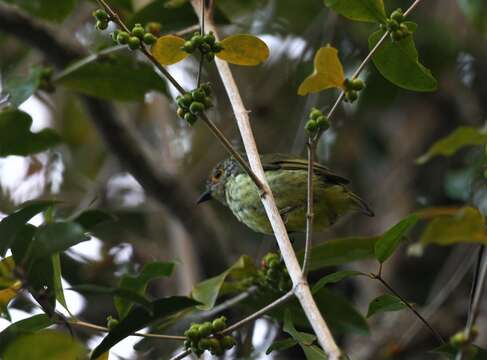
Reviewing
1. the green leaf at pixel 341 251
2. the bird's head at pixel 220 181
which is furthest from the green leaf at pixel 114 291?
the bird's head at pixel 220 181

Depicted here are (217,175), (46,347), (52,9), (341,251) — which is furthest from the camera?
(217,175)

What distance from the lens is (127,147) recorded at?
178 inches

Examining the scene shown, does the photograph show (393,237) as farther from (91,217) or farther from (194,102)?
(91,217)

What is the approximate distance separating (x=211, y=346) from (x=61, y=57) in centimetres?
238

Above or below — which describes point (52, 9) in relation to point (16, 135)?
above

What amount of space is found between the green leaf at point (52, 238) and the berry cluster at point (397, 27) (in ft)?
3.53

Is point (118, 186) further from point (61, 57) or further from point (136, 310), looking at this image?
point (136, 310)

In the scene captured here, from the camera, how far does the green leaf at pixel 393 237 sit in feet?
8.02

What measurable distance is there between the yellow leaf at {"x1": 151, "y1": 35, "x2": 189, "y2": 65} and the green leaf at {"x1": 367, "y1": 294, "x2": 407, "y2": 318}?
0.94 m

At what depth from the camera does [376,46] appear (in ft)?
8.00

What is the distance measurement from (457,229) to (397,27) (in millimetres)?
664

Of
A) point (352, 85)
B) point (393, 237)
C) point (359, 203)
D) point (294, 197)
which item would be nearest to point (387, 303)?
point (393, 237)

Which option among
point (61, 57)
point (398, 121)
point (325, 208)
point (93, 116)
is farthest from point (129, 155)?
point (398, 121)

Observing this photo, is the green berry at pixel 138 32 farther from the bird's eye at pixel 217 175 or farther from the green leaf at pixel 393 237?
the bird's eye at pixel 217 175
